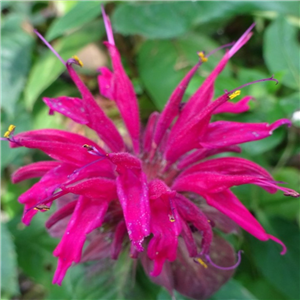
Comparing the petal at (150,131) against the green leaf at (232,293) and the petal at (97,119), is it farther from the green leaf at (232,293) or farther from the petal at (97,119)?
the green leaf at (232,293)

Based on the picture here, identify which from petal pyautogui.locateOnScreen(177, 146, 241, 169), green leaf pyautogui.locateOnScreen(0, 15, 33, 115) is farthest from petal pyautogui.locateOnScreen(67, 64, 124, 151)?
green leaf pyautogui.locateOnScreen(0, 15, 33, 115)

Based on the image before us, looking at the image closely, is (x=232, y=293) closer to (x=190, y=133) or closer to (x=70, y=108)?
(x=190, y=133)

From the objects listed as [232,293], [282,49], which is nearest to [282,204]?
[232,293]

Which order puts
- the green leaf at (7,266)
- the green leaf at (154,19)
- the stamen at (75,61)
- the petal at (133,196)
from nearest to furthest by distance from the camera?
the petal at (133,196), the stamen at (75,61), the green leaf at (7,266), the green leaf at (154,19)

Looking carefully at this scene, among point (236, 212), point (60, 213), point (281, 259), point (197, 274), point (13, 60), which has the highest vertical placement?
point (13, 60)

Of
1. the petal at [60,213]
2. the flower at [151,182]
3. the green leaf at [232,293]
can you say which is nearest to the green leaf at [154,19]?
the flower at [151,182]

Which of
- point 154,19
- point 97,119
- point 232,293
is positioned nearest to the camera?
point 97,119
